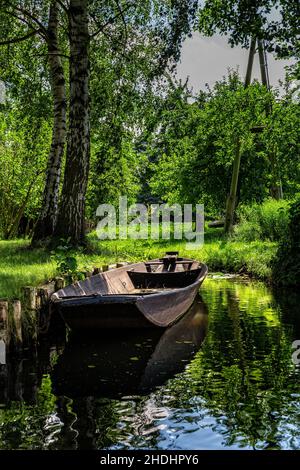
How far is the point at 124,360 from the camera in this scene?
8383mm

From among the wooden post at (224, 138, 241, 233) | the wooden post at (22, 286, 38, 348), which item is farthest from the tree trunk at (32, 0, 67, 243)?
the wooden post at (224, 138, 241, 233)

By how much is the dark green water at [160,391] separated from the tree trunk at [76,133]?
449 cm

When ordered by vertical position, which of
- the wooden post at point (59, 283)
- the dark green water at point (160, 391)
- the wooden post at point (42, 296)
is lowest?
the dark green water at point (160, 391)

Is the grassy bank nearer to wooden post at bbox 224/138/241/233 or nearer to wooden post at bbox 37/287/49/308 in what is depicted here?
wooden post at bbox 37/287/49/308

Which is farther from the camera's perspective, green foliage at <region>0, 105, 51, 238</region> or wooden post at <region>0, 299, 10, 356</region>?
green foliage at <region>0, 105, 51, 238</region>

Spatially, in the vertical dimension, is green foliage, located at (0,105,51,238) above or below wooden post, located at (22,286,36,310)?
above

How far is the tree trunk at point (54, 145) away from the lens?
1488 centimetres

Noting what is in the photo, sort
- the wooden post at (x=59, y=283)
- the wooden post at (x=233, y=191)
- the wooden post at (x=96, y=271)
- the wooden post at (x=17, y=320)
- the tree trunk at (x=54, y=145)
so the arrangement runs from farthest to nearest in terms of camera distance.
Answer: the wooden post at (x=233, y=191) → the tree trunk at (x=54, y=145) → the wooden post at (x=96, y=271) → the wooden post at (x=59, y=283) → the wooden post at (x=17, y=320)

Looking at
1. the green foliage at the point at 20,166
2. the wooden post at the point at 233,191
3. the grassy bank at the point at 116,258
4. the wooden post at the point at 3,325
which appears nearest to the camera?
the wooden post at the point at 3,325

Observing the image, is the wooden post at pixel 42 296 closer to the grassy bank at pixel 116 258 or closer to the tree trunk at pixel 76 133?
the grassy bank at pixel 116 258

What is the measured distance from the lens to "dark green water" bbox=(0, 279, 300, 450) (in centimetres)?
543

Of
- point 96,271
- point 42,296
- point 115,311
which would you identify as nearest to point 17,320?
point 42,296

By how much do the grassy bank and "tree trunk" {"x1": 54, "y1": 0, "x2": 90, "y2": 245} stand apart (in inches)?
33.8

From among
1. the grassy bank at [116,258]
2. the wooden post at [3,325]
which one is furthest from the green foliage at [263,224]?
the wooden post at [3,325]
